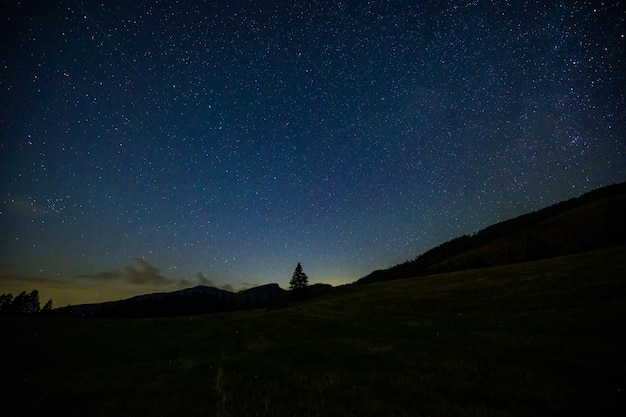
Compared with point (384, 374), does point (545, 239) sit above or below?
above

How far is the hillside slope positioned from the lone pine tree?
4919 cm

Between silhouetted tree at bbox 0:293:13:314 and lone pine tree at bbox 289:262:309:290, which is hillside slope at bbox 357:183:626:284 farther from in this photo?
silhouetted tree at bbox 0:293:13:314

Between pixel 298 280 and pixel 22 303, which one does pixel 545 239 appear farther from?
pixel 22 303

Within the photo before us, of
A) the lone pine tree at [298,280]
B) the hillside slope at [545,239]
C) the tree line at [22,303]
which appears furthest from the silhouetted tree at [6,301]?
the hillside slope at [545,239]

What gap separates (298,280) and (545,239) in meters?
97.6

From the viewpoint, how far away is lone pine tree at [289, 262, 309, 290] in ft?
277

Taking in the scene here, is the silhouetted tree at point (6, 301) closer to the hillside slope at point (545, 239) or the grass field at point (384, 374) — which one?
the grass field at point (384, 374)

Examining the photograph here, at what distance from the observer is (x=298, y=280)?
85062 millimetres

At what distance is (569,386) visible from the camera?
30.0 ft

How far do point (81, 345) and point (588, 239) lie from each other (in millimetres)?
135403

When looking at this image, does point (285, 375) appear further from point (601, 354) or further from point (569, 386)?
point (601, 354)

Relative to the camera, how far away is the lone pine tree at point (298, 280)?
8456 centimetres

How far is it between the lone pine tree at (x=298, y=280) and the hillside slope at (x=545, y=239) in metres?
49.2

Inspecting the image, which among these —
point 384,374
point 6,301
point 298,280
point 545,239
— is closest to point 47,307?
point 6,301
